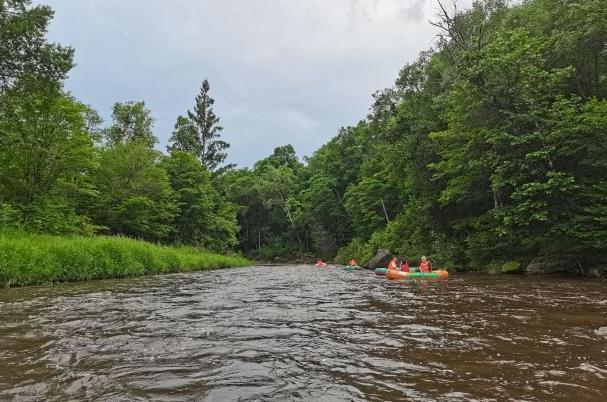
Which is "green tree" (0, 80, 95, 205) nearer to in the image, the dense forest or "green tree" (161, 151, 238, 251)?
the dense forest

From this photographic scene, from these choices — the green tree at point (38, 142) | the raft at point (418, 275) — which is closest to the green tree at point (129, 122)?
the green tree at point (38, 142)

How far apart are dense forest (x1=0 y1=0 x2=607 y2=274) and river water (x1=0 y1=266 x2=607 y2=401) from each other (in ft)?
28.7

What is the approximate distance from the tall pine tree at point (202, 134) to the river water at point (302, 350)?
145 ft

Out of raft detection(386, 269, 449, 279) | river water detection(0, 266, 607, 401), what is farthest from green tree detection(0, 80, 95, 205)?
raft detection(386, 269, 449, 279)

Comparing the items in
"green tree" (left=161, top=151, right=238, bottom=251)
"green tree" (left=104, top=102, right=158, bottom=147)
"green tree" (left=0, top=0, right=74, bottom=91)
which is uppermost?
"green tree" (left=104, top=102, right=158, bottom=147)

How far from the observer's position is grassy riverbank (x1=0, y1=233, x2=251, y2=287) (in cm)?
1257

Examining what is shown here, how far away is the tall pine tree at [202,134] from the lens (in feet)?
174

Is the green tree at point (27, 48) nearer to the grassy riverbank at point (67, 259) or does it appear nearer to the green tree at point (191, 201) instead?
the grassy riverbank at point (67, 259)

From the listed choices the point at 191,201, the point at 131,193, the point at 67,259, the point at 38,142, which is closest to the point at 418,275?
the point at 67,259

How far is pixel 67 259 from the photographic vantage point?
14531mm

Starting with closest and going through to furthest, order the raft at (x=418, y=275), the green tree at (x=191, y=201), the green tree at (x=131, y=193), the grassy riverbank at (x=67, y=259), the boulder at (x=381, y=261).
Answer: the grassy riverbank at (x=67, y=259)
the raft at (x=418, y=275)
the green tree at (x=131, y=193)
the boulder at (x=381, y=261)
the green tree at (x=191, y=201)

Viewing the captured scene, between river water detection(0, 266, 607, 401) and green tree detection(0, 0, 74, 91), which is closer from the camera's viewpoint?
river water detection(0, 266, 607, 401)

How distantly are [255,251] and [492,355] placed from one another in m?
68.5

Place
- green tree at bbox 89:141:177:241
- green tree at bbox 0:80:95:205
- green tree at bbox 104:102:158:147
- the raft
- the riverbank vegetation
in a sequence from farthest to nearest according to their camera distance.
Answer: green tree at bbox 104:102:158:147 < green tree at bbox 89:141:177:241 < green tree at bbox 0:80:95:205 < the raft < the riverbank vegetation
